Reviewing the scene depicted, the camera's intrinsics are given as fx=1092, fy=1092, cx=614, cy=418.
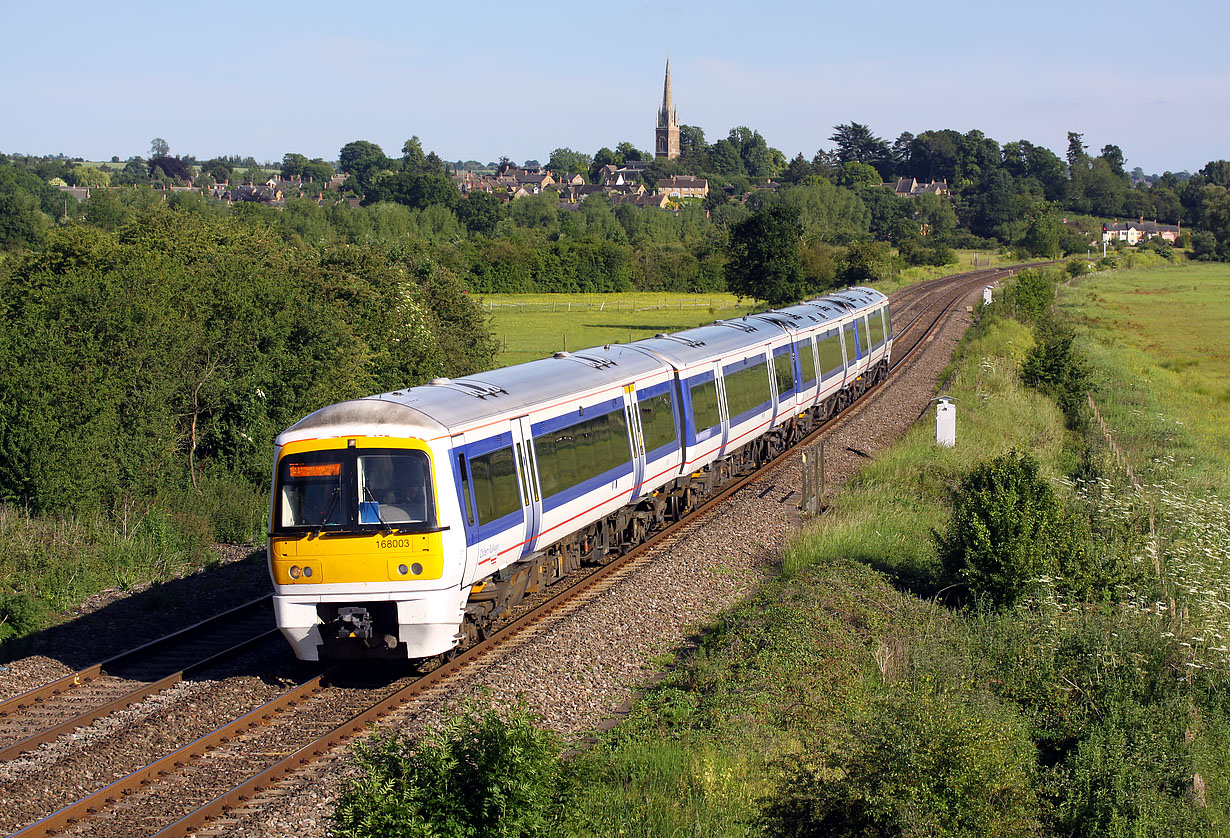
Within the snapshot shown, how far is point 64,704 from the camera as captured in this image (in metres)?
11.4

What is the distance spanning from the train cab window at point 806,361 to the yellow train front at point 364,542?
1552 cm

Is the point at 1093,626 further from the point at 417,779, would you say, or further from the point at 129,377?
the point at 129,377

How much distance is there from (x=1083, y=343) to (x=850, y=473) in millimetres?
33426

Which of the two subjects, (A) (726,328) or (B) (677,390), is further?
(A) (726,328)

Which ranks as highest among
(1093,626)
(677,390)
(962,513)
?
(677,390)

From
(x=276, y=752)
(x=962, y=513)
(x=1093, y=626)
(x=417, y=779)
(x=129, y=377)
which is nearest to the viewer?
(x=417, y=779)

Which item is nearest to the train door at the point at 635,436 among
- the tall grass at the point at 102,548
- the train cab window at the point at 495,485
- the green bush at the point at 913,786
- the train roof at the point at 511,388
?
the train roof at the point at 511,388

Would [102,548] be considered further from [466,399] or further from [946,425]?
[946,425]

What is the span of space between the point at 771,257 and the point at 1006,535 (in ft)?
152

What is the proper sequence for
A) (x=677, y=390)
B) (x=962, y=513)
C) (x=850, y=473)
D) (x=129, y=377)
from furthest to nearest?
1. (x=850, y=473)
2. (x=129, y=377)
3. (x=677, y=390)
4. (x=962, y=513)

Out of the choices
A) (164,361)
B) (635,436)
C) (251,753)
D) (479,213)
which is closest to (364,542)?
(251,753)

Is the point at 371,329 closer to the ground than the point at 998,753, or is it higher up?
higher up

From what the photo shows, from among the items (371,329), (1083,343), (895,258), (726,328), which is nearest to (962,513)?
(726,328)

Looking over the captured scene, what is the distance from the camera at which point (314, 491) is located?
36.9ft
